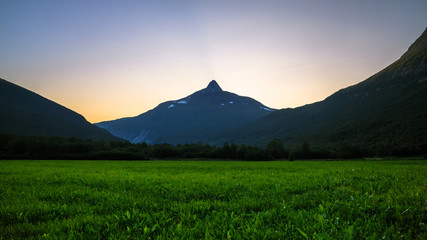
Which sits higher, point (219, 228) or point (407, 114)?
point (407, 114)

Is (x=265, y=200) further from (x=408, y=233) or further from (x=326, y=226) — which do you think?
(x=408, y=233)

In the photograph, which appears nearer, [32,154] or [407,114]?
[32,154]

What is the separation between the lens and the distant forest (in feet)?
332

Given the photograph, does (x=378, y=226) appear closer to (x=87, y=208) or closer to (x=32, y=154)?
(x=87, y=208)

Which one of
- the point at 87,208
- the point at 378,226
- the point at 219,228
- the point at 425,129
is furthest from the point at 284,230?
the point at 425,129

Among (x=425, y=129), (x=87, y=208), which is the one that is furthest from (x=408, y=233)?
(x=425, y=129)

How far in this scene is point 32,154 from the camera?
10031 cm

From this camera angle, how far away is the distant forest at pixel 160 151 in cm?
10131

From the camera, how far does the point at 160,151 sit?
13750 cm

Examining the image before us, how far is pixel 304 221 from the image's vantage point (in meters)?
5.01

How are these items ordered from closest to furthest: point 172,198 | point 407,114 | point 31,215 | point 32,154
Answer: point 31,215 → point 172,198 → point 32,154 → point 407,114

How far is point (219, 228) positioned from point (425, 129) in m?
217

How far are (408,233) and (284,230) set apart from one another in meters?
2.27

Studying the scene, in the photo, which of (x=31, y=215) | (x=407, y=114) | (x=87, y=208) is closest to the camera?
(x=31, y=215)
